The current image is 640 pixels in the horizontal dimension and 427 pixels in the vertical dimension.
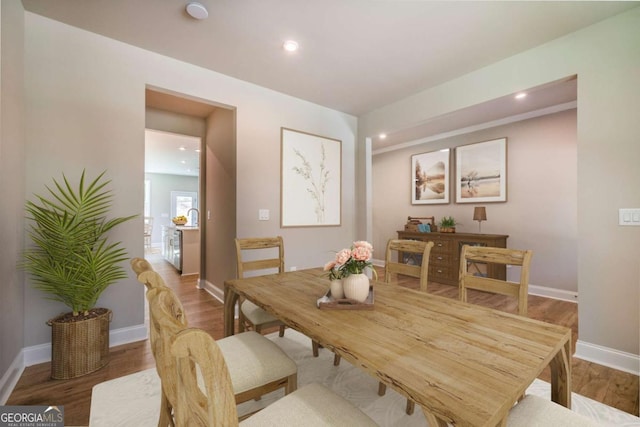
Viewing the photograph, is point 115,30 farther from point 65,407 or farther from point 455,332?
point 455,332

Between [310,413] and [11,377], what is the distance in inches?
85.2

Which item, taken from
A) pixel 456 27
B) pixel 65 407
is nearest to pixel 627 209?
pixel 456 27

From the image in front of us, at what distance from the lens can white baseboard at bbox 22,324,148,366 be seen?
2068mm

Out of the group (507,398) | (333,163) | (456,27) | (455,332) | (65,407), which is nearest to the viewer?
(507,398)

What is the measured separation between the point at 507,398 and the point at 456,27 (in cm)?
244

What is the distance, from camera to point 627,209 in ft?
6.72

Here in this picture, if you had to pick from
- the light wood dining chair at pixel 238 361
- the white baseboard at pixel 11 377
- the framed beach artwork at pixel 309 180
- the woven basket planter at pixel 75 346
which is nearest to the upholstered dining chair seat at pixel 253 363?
the light wood dining chair at pixel 238 361

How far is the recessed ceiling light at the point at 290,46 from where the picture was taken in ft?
7.70

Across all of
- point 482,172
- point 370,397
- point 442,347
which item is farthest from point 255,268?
point 482,172

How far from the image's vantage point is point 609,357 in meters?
2.11

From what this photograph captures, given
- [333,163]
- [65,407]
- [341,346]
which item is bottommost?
[65,407]

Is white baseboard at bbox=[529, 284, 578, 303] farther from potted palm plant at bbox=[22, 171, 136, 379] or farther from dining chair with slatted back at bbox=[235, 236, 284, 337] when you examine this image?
potted palm plant at bbox=[22, 171, 136, 379]

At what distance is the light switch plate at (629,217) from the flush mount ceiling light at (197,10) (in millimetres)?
3354

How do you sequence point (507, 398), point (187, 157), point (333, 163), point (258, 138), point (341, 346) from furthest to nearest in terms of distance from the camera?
point (187, 157) → point (333, 163) → point (258, 138) → point (341, 346) → point (507, 398)
